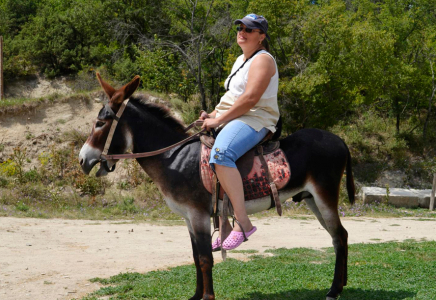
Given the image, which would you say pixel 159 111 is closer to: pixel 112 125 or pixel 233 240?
pixel 112 125

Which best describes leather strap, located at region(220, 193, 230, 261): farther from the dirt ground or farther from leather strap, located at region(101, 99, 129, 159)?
the dirt ground

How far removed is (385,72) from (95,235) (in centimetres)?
1549

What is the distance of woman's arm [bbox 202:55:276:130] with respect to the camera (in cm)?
397

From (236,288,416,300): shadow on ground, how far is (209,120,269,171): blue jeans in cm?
180

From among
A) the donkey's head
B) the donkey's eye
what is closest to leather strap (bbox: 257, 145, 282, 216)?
the donkey's head

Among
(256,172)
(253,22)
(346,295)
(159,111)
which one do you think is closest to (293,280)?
(346,295)

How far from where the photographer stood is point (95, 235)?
33.0 feet

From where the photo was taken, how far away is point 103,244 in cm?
900

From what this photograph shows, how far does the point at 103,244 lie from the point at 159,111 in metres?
5.36

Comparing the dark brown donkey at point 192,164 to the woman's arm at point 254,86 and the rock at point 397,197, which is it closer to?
the woman's arm at point 254,86

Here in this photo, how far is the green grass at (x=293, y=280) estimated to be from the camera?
16.3 feet

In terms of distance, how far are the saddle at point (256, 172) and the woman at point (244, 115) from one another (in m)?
0.15

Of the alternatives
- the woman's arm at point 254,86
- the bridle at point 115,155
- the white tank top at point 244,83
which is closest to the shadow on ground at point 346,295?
the bridle at point 115,155

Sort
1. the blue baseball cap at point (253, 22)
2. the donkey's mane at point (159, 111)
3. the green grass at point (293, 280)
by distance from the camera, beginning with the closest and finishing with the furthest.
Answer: the blue baseball cap at point (253, 22) < the donkey's mane at point (159, 111) < the green grass at point (293, 280)
